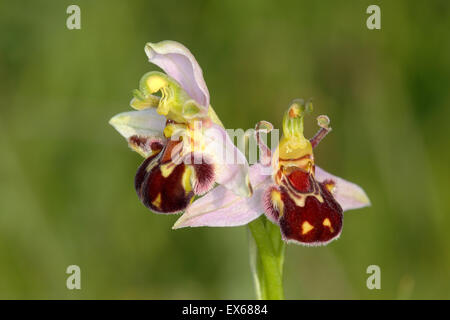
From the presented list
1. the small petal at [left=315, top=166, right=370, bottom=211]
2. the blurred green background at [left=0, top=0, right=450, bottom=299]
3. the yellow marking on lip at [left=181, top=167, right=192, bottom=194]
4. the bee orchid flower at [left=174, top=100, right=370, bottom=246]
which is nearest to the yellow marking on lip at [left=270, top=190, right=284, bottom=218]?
the bee orchid flower at [left=174, top=100, right=370, bottom=246]

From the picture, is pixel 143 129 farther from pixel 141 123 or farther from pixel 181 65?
pixel 181 65

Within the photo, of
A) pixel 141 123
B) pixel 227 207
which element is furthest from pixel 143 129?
pixel 227 207

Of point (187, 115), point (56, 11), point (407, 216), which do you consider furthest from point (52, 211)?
point (407, 216)

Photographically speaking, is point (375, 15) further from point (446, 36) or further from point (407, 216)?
point (407, 216)

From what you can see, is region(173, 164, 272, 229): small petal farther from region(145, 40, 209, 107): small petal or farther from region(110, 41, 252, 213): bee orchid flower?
region(145, 40, 209, 107): small petal

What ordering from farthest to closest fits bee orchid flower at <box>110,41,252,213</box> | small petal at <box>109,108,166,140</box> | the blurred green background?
the blurred green background → small petal at <box>109,108,166,140</box> → bee orchid flower at <box>110,41,252,213</box>
